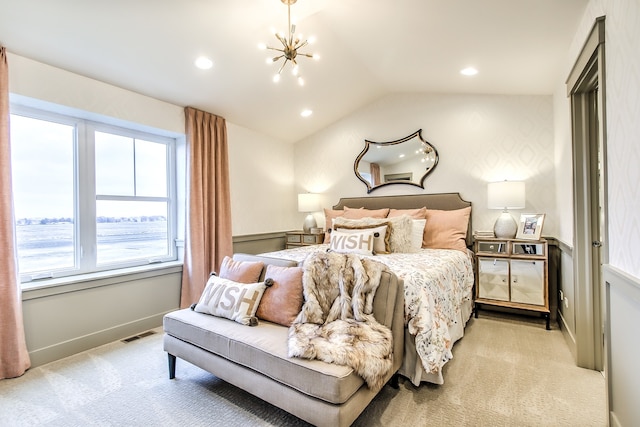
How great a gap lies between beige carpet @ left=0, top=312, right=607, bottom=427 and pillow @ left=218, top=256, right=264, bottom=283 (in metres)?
0.72

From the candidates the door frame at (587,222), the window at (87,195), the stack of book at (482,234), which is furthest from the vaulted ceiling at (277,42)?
the stack of book at (482,234)

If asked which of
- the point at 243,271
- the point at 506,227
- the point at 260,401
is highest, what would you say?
the point at 506,227

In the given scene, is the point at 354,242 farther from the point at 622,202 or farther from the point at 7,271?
the point at 7,271

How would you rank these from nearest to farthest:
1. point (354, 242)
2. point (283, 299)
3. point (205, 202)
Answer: point (283, 299) < point (354, 242) < point (205, 202)

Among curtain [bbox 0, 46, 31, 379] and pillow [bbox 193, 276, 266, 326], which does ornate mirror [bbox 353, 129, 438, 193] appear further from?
curtain [bbox 0, 46, 31, 379]

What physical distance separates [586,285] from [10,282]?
13.6ft

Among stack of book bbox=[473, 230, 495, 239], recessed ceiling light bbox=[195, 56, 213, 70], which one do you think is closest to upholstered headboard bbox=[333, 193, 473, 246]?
stack of book bbox=[473, 230, 495, 239]

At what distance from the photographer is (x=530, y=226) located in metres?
3.21

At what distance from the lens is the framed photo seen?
3.12 metres

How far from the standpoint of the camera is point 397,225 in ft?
10.8

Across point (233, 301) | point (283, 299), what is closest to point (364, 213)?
point (283, 299)

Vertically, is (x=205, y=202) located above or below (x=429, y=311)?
above

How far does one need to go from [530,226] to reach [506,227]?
9.5 inches

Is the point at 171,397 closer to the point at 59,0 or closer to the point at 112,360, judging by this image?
the point at 112,360
